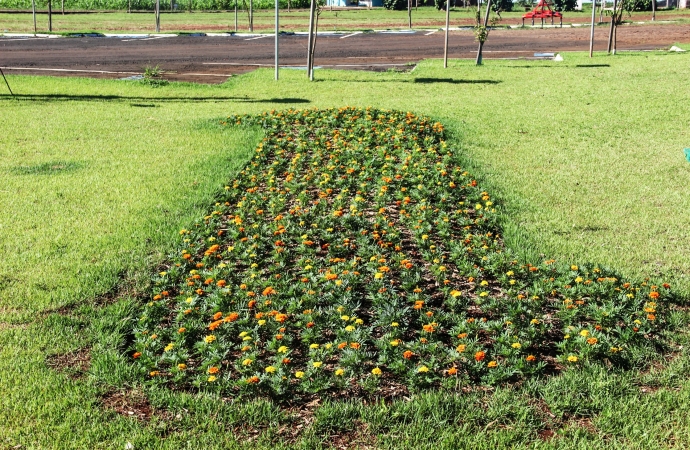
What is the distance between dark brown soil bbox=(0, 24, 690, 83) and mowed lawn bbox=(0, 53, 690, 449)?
140 inches

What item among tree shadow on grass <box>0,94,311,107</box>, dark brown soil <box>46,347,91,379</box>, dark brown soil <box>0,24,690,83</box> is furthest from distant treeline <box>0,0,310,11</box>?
dark brown soil <box>46,347,91,379</box>

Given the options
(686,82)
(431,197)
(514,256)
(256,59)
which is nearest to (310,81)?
(256,59)

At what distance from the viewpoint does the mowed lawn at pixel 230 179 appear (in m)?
3.68

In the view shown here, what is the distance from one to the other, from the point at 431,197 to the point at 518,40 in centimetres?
2172

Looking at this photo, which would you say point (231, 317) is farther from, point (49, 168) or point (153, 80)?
point (153, 80)

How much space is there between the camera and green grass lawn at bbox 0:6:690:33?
34656 mm

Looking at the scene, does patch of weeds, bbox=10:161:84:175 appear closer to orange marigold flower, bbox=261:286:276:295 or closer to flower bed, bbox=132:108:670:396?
flower bed, bbox=132:108:670:396

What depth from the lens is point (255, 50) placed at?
23.8 m

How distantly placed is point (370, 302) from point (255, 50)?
20.1 metres

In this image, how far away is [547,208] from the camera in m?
7.09

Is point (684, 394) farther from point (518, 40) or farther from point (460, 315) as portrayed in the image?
point (518, 40)

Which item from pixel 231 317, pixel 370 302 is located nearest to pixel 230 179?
pixel 370 302

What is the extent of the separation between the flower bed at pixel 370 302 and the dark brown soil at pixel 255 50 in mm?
10938

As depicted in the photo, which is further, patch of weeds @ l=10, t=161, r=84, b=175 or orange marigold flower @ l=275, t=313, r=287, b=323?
patch of weeds @ l=10, t=161, r=84, b=175
